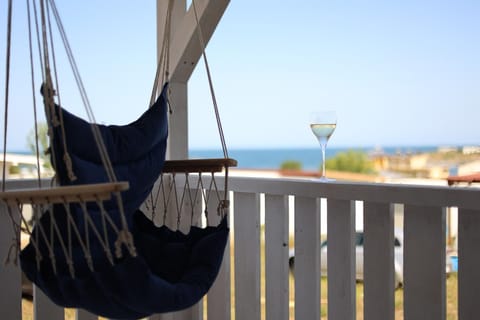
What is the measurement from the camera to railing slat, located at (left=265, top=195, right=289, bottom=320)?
207 centimetres

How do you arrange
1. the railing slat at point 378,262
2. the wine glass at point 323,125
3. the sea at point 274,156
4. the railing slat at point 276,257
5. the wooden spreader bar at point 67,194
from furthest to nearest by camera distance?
1. the sea at point 274,156
2. the railing slat at point 276,257
3. the wine glass at point 323,125
4. the railing slat at point 378,262
5. the wooden spreader bar at point 67,194

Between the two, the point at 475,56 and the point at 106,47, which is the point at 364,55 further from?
the point at 106,47

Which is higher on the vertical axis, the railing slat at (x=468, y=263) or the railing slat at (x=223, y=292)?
the railing slat at (x=468, y=263)

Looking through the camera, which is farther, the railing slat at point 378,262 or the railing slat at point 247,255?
the railing slat at point 247,255

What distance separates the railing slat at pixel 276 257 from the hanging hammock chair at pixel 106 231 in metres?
0.27

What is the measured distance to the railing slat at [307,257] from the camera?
197cm

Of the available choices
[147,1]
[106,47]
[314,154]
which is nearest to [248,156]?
[314,154]

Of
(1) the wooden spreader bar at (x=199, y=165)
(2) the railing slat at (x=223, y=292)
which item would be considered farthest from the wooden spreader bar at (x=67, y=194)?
(2) the railing slat at (x=223, y=292)

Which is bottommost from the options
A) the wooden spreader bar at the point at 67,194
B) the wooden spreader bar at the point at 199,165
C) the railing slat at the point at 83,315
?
the railing slat at the point at 83,315

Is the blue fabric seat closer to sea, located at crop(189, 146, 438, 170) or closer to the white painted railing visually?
the white painted railing

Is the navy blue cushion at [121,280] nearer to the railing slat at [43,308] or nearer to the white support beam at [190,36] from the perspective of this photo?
the railing slat at [43,308]

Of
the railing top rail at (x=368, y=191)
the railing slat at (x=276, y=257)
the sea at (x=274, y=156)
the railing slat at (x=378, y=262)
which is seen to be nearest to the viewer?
the railing top rail at (x=368, y=191)

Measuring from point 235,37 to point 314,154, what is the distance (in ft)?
30.7

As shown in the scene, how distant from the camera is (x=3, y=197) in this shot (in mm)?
1291
